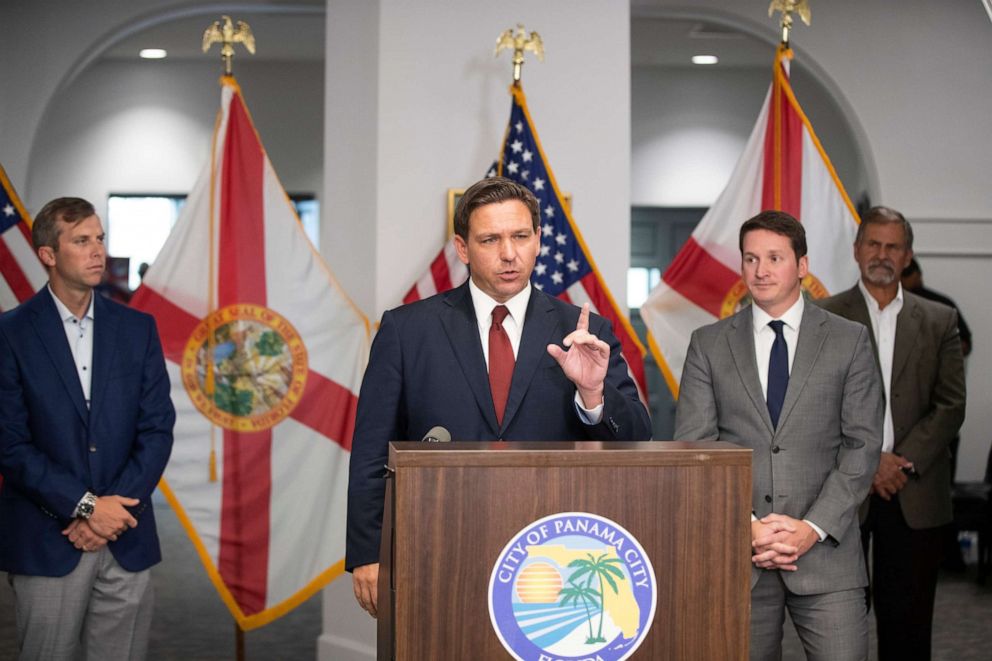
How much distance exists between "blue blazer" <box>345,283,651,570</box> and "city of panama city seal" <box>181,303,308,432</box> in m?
2.11

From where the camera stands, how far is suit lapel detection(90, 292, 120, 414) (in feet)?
11.1

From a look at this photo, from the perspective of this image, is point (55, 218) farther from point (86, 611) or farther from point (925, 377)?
point (925, 377)

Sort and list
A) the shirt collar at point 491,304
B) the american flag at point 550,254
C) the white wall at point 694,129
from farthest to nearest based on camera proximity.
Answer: the white wall at point 694,129 → the american flag at point 550,254 → the shirt collar at point 491,304

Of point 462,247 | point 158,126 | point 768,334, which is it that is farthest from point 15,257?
point 158,126

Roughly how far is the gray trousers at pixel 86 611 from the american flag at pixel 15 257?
4.43ft

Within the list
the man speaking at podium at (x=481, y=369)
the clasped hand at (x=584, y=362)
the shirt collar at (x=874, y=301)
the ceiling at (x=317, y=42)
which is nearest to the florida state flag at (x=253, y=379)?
the shirt collar at (x=874, y=301)

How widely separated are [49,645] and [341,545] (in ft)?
4.61

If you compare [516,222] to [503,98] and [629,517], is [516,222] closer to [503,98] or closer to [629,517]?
[629,517]

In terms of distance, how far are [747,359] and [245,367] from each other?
7.08 ft

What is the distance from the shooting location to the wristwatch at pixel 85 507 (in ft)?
10.7

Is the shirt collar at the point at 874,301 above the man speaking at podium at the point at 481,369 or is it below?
above

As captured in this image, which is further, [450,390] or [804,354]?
[804,354]

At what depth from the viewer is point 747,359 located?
303 centimetres

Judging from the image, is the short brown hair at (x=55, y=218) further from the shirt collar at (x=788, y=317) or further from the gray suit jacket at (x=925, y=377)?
the gray suit jacket at (x=925, y=377)
